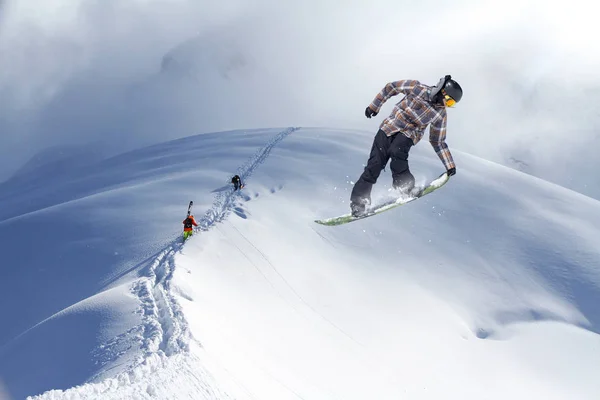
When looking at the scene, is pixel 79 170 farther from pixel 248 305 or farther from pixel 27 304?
pixel 248 305

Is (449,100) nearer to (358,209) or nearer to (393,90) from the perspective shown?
(393,90)

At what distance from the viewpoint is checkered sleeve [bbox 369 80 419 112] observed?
7727 mm

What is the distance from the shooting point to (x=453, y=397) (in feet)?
35.0

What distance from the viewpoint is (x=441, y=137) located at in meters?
7.95

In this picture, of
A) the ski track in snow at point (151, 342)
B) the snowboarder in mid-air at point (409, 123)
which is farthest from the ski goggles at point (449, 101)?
the ski track in snow at point (151, 342)

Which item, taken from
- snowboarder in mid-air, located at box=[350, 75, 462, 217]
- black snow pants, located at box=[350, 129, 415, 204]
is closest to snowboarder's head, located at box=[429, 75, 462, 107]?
snowboarder in mid-air, located at box=[350, 75, 462, 217]

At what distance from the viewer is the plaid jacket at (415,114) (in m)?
7.66

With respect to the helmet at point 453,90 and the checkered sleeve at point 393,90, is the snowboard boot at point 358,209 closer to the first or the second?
the checkered sleeve at point 393,90

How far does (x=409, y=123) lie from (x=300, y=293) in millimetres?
5569

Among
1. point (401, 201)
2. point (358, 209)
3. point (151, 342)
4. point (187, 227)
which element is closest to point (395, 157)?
point (401, 201)

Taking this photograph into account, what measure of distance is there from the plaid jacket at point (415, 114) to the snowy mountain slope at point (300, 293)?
2.86 m

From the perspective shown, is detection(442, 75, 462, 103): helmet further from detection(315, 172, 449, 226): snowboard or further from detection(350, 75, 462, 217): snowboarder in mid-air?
detection(315, 172, 449, 226): snowboard

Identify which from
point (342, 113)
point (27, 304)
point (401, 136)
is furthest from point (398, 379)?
point (342, 113)

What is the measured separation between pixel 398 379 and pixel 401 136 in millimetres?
5107
